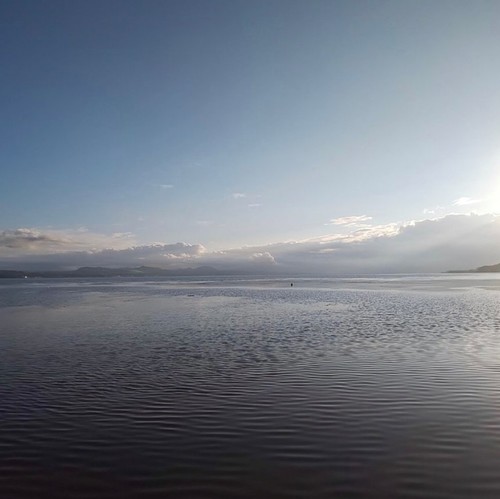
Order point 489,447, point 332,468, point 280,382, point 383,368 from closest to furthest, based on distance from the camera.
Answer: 1. point 332,468
2. point 489,447
3. point 280,382
4. point 383,368

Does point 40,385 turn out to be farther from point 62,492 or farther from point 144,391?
point 62,492

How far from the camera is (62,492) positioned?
316 inches

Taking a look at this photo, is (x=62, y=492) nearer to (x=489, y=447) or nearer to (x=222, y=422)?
(x=222, y=422)

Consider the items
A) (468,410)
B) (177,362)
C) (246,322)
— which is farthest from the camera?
(246,322)

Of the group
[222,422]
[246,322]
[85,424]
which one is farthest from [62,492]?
[246,322]

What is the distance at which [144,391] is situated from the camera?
15.0 metres

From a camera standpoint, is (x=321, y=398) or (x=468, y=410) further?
(x=321, y=398)

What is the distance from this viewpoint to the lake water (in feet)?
27.3

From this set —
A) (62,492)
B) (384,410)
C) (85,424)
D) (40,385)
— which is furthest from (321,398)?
(40,385)

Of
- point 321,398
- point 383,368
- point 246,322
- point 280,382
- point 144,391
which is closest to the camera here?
point 321,398

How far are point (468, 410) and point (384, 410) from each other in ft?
8.00

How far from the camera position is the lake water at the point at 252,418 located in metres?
8.31

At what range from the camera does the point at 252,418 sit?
12.0 m

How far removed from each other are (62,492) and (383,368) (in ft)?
44.9
